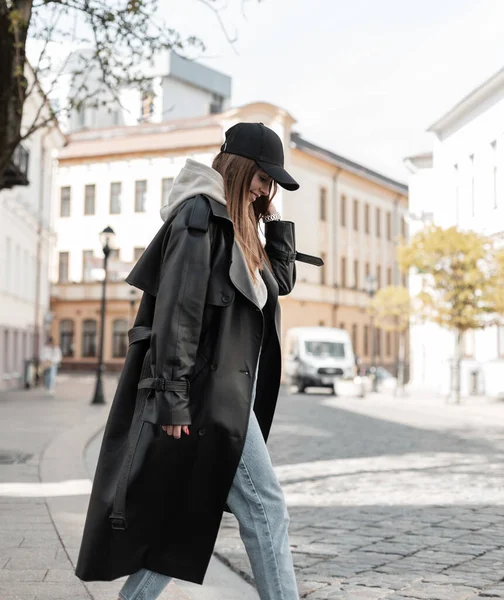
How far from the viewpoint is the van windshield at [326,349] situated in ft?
122

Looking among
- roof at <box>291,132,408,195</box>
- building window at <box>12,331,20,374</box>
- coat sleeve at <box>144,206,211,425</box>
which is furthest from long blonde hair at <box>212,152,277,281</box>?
roof at <box>291,132,408,195</box>

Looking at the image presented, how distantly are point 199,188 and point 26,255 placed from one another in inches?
1412

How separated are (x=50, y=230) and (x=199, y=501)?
4051cm

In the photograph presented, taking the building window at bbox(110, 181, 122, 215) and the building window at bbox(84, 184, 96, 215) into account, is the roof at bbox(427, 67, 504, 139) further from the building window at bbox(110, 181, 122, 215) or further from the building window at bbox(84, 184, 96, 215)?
the building window at bbox(84, 184, 96, 215)

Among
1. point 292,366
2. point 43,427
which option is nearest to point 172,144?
point 292,366

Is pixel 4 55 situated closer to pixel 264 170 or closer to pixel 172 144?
pixel 264 170

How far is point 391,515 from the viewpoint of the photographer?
750cm

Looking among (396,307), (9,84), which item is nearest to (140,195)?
(396,307)

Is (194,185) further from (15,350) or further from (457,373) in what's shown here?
(15,350)

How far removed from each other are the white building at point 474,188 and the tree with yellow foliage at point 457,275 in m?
0.73

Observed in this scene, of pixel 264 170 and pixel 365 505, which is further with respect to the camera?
pixel 365 505

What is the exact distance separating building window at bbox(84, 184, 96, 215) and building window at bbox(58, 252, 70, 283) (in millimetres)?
2659

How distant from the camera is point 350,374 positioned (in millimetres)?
36406

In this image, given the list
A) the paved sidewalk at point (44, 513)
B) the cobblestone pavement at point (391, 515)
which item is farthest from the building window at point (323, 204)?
the paved sidewalk at point (44, 513)
